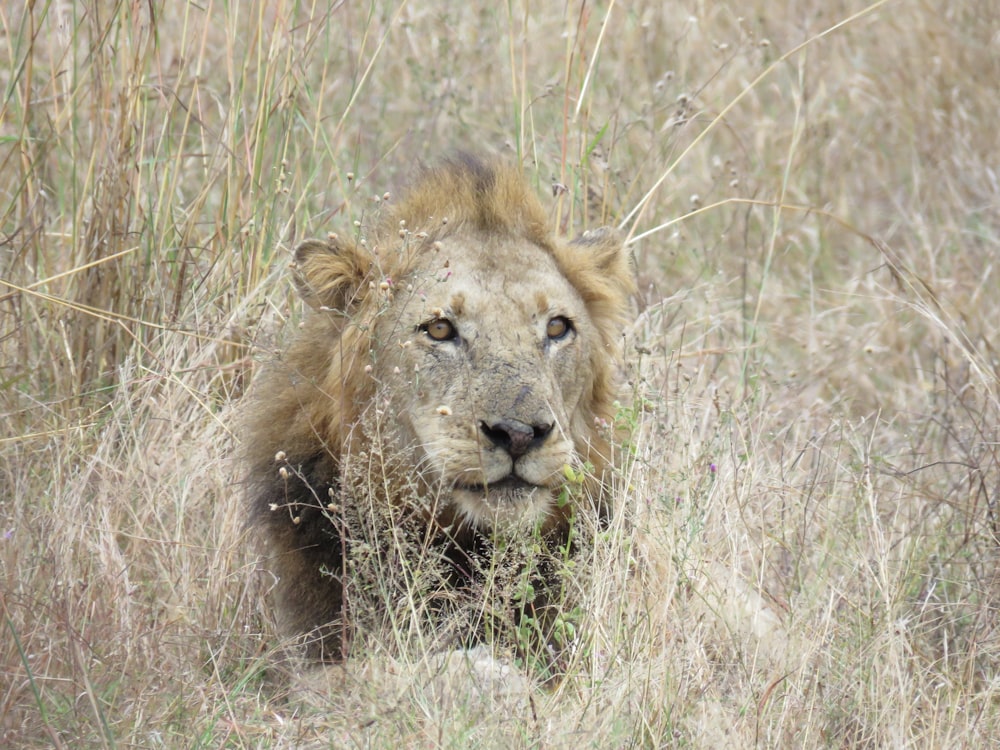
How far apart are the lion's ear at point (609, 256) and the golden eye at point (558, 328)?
35cm

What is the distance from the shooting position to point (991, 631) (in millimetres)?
4086

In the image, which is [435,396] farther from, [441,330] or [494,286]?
[494,286]

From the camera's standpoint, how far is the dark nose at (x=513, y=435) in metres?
3.80

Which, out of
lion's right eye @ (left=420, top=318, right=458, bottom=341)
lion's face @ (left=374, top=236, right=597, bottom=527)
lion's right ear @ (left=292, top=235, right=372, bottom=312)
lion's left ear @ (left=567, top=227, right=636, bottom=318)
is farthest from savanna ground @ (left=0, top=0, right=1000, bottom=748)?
lion's right eye @ (left=420, top=318, right=458, bottom=341)

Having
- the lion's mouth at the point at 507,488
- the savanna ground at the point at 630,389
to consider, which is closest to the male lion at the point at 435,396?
the lion's mouth at the point at 507,488

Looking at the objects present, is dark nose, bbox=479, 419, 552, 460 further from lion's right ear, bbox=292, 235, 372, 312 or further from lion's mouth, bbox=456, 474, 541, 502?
lion's right ear, bbox=292, 235, 372, 312

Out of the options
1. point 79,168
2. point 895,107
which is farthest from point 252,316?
point 895,107

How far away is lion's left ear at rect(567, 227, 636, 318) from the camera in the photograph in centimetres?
459

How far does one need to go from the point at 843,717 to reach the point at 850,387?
332cm

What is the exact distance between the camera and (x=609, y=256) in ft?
15.4

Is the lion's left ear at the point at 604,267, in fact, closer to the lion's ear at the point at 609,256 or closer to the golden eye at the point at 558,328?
the lion's ear at the point at 609,256

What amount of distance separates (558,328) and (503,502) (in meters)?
0.69

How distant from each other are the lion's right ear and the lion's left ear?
28.1 inches

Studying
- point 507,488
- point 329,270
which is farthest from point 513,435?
point 329,270
